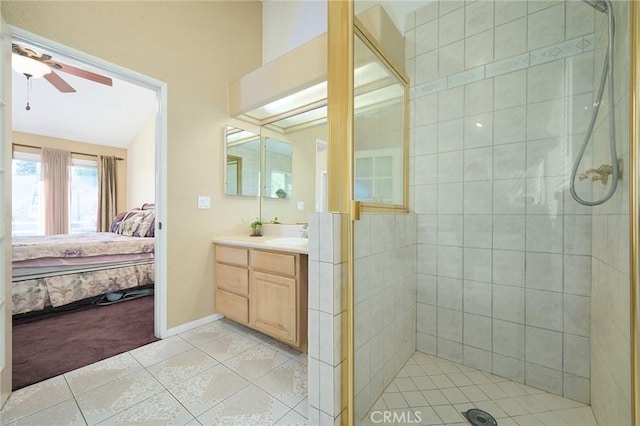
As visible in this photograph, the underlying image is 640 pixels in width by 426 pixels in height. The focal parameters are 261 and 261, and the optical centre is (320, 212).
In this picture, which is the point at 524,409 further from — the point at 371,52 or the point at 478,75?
the point at 371,52

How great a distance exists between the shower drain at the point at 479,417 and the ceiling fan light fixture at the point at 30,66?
412 centimetres

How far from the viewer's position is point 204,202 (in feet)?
7.80

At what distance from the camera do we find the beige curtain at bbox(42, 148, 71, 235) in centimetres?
461

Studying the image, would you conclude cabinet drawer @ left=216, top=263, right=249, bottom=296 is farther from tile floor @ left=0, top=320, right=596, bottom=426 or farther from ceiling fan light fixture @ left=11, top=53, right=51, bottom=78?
ceiling fan light fixture @ left=11, top=53, right=51, bottom=78

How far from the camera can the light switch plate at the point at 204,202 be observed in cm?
235

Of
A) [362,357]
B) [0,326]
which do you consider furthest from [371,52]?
[0,326]

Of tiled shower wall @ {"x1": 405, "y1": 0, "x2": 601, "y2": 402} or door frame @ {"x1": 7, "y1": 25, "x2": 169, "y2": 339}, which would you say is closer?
tiled shower wall @ {"x1": 405, "y1": 0, "x2": 601, "y2": 402}

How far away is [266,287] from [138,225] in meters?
2.80

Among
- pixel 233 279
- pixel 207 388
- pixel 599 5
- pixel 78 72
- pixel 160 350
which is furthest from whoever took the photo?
pixel 78 72

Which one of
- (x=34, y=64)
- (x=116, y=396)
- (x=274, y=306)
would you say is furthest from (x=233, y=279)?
→ (x=34, y=64)

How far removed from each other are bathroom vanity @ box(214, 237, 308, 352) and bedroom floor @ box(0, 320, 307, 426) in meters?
0.19

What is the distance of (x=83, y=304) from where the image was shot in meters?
2.80

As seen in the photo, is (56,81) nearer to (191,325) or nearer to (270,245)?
(191,325)

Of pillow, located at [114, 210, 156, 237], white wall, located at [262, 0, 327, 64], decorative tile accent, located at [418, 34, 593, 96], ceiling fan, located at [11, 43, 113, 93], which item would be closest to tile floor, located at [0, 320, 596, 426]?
decorative tile accent, located at [418, 34, 593, 96]
